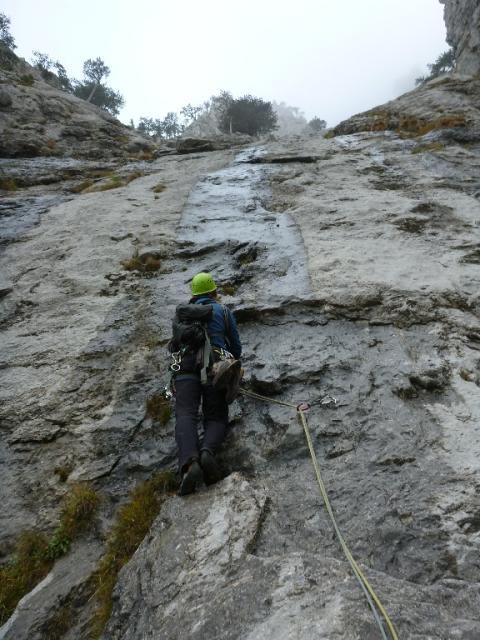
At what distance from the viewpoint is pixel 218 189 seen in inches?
460

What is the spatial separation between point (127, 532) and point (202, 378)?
1670 millimetres

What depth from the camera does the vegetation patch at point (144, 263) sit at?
7.88 meters

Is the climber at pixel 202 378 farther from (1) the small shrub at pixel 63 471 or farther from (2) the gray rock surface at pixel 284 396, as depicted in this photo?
(1) the small shrub at pixel 63 471

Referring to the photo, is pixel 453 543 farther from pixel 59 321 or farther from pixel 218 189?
pixel 218 189

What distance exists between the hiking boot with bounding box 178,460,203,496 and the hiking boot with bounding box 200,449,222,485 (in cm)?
7

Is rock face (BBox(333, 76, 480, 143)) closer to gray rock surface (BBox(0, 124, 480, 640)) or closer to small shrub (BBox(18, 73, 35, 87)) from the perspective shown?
gray rock surface (BBox(0, 124, 480, 640))

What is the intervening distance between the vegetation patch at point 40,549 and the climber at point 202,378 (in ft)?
3.59

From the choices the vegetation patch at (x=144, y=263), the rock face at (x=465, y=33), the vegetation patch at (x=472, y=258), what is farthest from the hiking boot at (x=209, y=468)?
the rock face at (x=465, y=33)

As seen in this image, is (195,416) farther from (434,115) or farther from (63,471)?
(434,115)

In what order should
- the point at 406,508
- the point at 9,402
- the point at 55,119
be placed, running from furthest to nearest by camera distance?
the point at 55,119
the point at 9,402
the point at 406,508

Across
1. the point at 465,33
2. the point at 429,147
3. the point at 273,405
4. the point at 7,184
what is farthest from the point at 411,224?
the point at 465,33

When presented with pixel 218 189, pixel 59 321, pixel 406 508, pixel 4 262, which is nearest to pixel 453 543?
pixel 406 508

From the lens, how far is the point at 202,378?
173 inches

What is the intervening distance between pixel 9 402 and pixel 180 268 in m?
3.92
